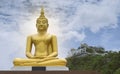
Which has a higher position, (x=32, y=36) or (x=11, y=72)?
(x=32, y=36)

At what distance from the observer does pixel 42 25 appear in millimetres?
15617

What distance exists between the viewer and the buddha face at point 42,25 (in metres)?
15.6

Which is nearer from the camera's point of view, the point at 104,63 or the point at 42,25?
the point at 42,25

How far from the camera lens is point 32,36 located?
51.8 feet

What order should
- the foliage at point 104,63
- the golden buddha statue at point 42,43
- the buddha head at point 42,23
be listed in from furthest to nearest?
the foliage at point 104,63, the buddha head at point 42,23, the golden buddha statue at point 42,43

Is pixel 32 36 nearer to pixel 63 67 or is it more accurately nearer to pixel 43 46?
pixel 43 46

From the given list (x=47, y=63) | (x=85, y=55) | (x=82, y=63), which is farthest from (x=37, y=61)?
(x=85, y=55)

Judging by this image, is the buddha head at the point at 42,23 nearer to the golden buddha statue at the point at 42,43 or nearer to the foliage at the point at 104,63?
the golden buddha statue at the point at 42,43

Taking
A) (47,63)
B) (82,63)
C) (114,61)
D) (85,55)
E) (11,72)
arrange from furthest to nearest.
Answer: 1. (85,55)
2. (82,63)
3. (114,61)
4. (47,63)
5. (11,72)

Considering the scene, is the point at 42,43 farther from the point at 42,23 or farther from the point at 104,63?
the point at 104,63

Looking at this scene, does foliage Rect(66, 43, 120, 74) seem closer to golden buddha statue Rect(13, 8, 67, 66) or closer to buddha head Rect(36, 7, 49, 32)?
golden buddha statue Rect(13, 8, 67, 66)

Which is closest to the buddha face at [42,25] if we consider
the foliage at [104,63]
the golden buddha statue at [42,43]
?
the golden buddha statue at [42,43]

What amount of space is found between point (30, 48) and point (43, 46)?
19.5 inches

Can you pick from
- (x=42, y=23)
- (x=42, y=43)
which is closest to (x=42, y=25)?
(x=42, y=23)
